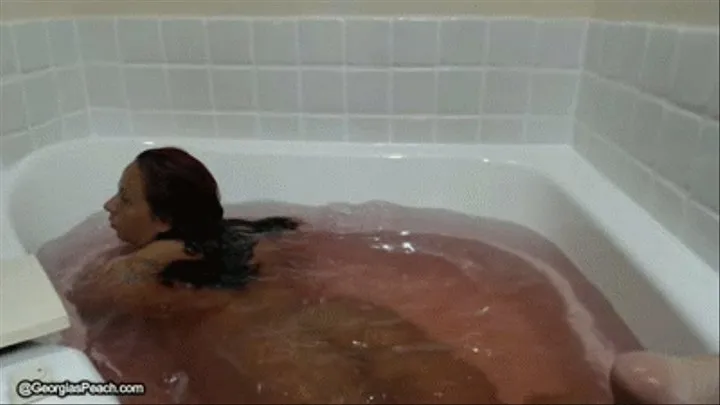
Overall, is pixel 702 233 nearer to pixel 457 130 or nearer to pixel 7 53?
pixel 457 130

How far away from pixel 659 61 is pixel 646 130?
117 millimetres

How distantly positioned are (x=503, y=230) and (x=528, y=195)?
92 mm

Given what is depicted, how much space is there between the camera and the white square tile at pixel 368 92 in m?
1.56

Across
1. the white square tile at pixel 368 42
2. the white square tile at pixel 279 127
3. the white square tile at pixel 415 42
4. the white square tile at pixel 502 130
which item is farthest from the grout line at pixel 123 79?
the white square tile at pixel 502 130

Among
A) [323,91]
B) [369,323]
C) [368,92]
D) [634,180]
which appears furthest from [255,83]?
[634,180]

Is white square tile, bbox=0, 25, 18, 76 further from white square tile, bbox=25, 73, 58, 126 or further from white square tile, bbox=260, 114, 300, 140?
white square tile, bbox=260, 114, 300, 140

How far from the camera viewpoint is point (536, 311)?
1.21 meters

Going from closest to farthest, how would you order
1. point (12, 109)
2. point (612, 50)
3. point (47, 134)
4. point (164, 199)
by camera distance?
point (164, 199)
point (612, 50)
point (12, 109)
point (47, 134)

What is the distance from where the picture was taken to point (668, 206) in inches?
43.9

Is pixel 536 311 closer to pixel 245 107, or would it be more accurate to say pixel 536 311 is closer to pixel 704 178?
pixel 704 178

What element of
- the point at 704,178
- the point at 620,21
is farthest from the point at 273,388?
the point at 620,21

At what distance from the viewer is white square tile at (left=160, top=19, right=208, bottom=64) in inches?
62.0

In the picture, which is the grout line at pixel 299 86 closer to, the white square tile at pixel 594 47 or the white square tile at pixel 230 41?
the white square tile at pixel 230 41

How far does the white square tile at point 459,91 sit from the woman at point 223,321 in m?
0.46
